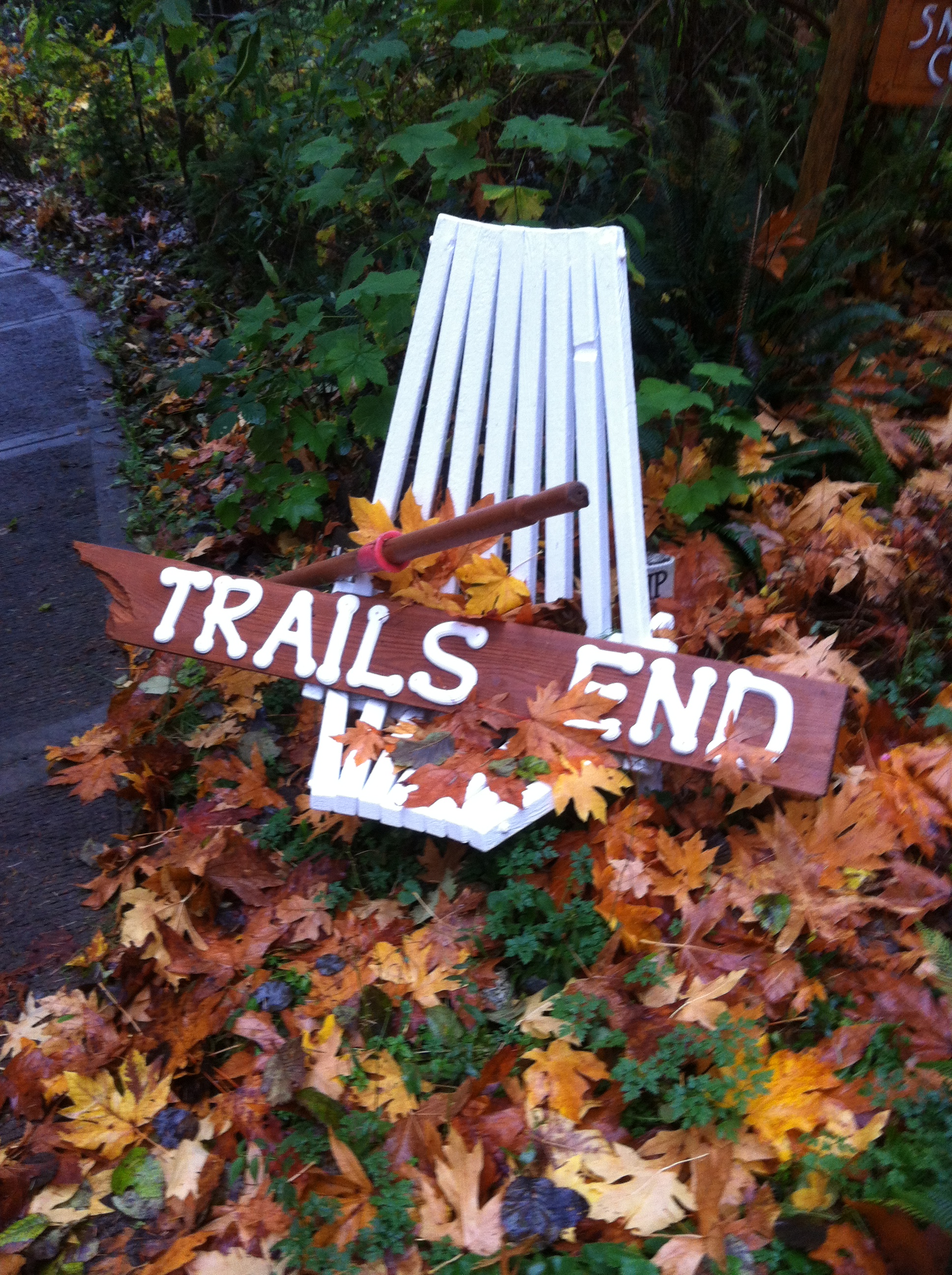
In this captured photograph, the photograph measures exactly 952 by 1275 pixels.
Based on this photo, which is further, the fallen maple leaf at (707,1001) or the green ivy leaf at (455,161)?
the green ivy leaf at (455,161)

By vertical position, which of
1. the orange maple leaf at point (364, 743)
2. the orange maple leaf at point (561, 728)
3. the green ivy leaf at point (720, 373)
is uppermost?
the green ivy leaf at point (720, 373)

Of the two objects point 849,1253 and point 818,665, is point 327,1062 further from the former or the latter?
point 818,665

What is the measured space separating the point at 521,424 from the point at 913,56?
4.86ft

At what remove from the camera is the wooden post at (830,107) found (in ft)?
8.25

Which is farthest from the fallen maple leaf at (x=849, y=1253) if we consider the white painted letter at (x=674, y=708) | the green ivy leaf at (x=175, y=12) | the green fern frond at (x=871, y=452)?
the green ivy leaf at (x=175, y=12)

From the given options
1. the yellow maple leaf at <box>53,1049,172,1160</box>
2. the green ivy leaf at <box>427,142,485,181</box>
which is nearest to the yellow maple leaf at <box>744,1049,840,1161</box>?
the yellow maple leaf at <box>53,1049,172,1160</box>

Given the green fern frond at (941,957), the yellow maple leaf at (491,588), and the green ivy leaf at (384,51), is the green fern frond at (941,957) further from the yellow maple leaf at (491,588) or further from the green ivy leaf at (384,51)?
the green ivy leaf at (384,51)

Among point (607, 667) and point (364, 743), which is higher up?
point (607, 667)

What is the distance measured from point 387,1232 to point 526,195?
267 centimetres

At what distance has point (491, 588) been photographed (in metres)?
2.07

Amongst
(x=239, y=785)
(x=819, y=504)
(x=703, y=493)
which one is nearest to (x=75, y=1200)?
(x=239, y=785)

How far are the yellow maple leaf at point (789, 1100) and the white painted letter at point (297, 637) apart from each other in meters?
1.29

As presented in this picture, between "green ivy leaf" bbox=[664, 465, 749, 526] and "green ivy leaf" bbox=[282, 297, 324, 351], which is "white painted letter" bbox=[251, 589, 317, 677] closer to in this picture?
"green ivy leaf" bbox=[282, 297, 324, 351]

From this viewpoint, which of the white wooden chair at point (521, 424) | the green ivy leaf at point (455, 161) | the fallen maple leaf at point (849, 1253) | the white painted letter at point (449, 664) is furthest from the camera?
the green ivy leaf at point (455, 161)
